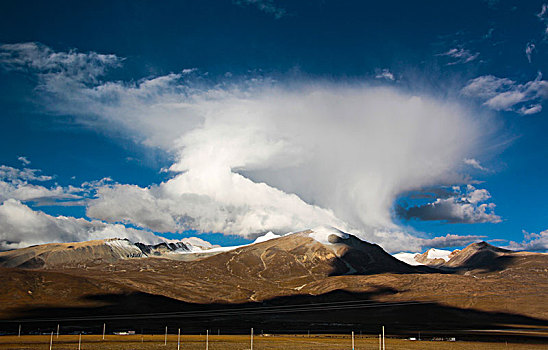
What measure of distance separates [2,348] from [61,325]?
102m

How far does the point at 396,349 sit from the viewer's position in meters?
98.9

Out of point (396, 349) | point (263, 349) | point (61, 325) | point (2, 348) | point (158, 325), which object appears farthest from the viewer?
point (158, 325)

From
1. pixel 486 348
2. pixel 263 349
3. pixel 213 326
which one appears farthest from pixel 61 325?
pixel 486 348

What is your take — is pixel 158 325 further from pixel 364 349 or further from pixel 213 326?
pixel 364 349

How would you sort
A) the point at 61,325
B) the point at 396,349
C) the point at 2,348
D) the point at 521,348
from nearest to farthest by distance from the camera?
the point at 2,348
the point at 396,349
the point at 521,348
the point at 61,325

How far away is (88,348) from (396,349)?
207 feet

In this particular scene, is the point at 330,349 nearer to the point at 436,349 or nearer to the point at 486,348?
the point at 436,349

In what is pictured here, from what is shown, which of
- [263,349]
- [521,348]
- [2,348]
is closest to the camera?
[2,348]

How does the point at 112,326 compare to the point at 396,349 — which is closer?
the point at 396,349

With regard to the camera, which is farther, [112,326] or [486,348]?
[112,326]

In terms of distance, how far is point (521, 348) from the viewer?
106625 millimetres

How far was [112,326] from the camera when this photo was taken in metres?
182

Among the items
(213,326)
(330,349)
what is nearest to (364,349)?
(330,349)

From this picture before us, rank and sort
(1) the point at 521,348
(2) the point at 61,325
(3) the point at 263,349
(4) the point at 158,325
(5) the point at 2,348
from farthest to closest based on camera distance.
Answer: (4) the point at 158,325 < (2) the point at 61,325 < (1) the point at 521,348 < (3) the point at 263,349 < (5) the point at 2,348
